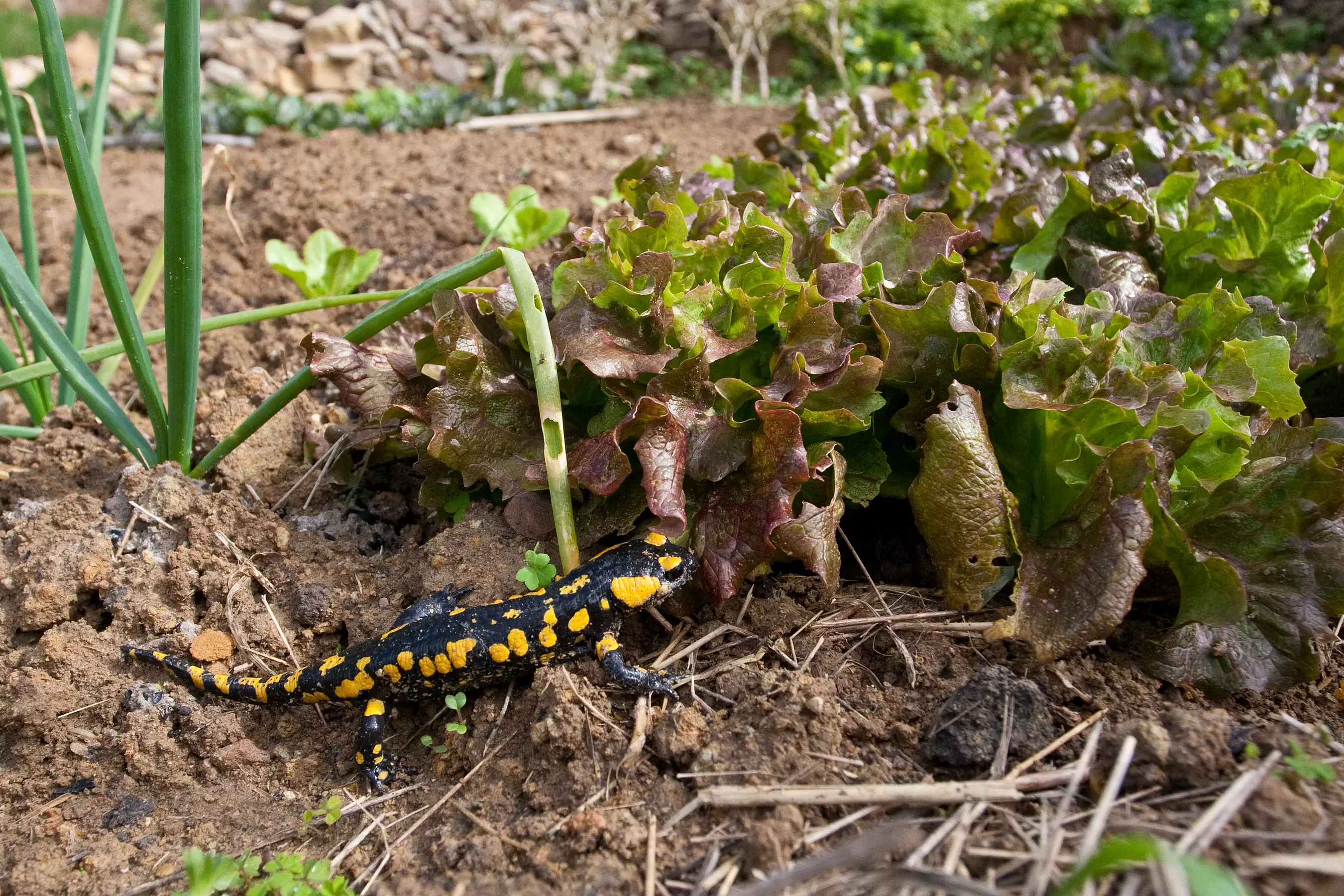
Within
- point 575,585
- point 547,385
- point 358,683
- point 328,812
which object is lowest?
point 328,812

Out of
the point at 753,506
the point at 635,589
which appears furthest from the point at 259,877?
the point at 753,506

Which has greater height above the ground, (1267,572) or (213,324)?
(213,324)

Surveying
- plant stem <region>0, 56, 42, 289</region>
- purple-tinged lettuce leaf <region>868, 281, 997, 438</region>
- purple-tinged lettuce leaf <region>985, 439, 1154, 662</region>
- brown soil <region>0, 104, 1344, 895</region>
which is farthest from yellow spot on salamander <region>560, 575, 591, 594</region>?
plant stem <region>0, 56, 42, 289</region>

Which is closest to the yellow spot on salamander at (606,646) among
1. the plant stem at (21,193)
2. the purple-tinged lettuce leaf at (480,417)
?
the purple-tinged lettuce leaf at (480,417)

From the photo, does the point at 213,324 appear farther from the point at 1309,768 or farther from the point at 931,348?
the point at 1309,768

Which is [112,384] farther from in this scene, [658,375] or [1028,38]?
[1028,38]

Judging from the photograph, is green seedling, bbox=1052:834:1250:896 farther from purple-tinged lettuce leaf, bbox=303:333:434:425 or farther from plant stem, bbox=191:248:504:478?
purple-tinged lettuce leaf, bbox=303:333:434:425
